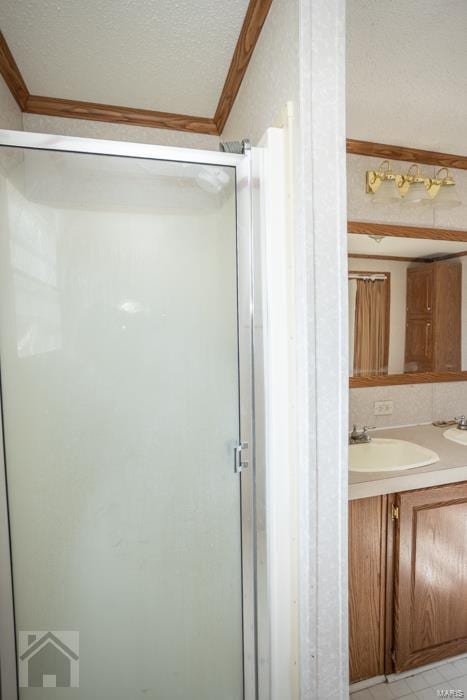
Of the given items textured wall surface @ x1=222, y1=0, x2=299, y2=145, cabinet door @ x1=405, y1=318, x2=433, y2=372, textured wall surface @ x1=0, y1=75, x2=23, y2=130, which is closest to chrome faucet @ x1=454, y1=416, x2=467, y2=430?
cabinet door @ x1=405, y1=318, x2=433, y2=372

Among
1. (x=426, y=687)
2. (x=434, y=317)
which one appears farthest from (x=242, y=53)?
(x=426, y=687)

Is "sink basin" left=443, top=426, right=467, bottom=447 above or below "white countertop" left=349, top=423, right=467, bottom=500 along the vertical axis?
above

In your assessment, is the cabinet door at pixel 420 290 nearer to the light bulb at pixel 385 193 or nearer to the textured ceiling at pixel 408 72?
the light bulb at pixel 385 193

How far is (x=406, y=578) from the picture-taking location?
127cm

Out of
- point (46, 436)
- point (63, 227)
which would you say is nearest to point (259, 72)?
point (63, 227)

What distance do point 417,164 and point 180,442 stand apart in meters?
1.80

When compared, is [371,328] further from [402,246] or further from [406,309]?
[402,246]

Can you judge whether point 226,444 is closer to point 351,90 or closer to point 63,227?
point 63,227

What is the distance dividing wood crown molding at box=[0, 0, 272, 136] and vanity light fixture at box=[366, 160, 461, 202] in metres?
0.76

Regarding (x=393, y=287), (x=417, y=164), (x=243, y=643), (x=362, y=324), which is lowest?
(x=243, y=643)

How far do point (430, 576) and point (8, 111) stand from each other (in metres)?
2.45

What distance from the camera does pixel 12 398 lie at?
996 millimetres

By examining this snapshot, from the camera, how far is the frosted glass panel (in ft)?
3.24

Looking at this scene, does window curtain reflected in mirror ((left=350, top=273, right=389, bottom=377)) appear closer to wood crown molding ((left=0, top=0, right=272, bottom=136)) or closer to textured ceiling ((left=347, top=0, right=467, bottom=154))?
textured ceiling ((left=347, top=0, right=467, bottom=154))
